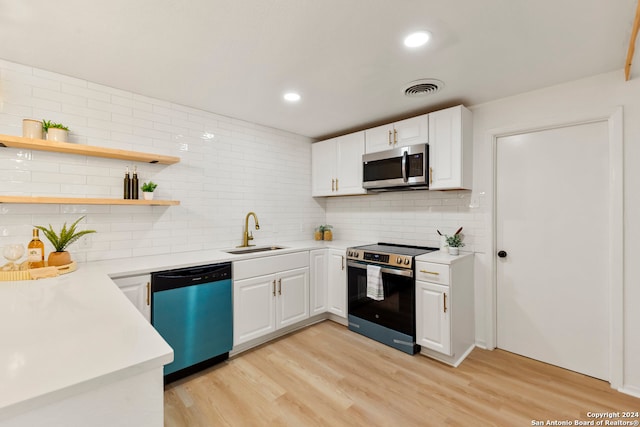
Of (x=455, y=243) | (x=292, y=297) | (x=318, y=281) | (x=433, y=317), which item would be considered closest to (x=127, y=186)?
(x=292, y=297)

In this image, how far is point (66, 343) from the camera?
0.86 m

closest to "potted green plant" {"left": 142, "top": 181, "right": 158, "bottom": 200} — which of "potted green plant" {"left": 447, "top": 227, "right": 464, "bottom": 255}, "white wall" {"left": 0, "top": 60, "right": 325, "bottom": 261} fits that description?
"white wall" {"left": 0, "top": 60, "right": 325, "bottom": 261}

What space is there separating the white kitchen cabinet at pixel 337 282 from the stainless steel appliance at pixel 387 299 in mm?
86

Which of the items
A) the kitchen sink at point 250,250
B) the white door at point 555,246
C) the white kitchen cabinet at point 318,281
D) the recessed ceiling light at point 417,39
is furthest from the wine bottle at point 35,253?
the white door at point 555,246

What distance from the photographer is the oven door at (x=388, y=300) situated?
8.77 feet

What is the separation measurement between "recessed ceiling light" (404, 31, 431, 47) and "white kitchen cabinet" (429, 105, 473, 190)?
1071 millimetres

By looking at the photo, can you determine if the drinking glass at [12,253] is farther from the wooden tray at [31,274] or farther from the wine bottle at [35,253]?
the wooden tray at [31,274]

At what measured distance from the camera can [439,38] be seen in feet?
5.79

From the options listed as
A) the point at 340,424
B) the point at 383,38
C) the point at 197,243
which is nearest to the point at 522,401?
the point at 340,424

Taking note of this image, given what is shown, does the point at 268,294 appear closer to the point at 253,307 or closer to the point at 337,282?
the point at 253,307

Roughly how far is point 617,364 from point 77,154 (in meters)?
4.43

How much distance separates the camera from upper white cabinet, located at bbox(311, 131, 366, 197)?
3.47 meters

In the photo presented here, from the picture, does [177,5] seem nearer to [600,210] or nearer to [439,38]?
[439,38]

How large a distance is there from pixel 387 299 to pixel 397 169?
1.32m
